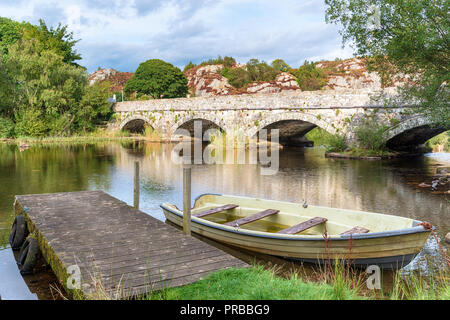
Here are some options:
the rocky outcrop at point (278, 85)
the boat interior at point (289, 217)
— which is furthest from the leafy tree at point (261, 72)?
the boat interior at point (289, 217)

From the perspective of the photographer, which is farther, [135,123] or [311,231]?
[135,123]

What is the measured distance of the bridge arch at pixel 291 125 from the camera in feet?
59.8

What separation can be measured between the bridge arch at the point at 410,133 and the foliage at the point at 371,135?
0.89 ft

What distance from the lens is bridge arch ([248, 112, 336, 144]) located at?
1822 centimetres

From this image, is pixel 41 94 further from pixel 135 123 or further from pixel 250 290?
pixel 250 290

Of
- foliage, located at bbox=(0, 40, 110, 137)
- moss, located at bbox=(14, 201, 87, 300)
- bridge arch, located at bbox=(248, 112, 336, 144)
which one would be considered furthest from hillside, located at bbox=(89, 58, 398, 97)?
moss, located at bbox=(14, 201, 87, 300)

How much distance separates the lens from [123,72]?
53.2 m

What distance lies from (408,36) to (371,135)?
8546mm

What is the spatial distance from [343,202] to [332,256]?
13.9ft

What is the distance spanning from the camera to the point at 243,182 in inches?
441

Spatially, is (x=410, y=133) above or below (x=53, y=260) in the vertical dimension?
above

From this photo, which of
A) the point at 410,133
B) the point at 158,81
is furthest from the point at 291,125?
the point at 158,81

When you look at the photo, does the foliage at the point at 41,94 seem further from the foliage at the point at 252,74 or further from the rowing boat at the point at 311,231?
the rowing boat at the point at 311,231

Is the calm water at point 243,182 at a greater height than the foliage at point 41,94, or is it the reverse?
the foliage at point 41,94
